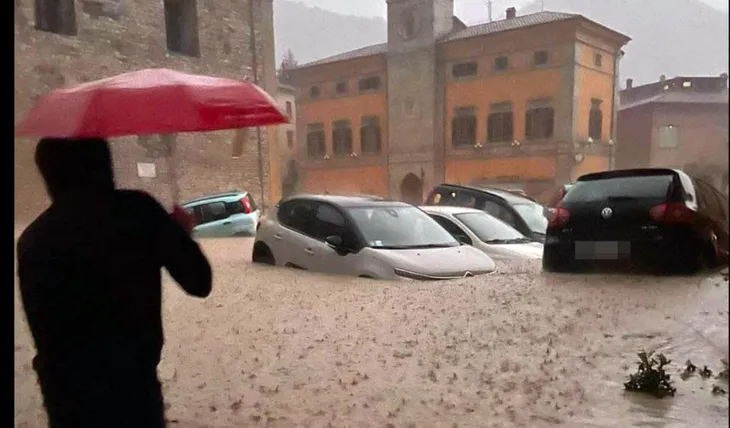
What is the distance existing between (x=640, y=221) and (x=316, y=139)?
0.94 m

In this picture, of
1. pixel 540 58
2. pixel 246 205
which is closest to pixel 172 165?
pixel 246 205

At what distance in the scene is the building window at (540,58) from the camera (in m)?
1.44

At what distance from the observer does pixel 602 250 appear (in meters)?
1.40

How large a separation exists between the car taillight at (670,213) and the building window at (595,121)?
230mm

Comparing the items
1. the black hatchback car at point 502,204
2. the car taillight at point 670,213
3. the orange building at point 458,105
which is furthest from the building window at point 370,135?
the car taillight at point 670,213

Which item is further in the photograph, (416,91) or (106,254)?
(416,91)

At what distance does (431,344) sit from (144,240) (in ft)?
3.11

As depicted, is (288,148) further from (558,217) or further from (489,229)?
(558,217)

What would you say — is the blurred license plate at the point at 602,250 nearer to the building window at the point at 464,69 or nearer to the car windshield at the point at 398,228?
the car windshield at the point at 398,228

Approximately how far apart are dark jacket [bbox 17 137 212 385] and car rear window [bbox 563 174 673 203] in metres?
0.93

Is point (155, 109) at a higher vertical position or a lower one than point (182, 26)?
lower

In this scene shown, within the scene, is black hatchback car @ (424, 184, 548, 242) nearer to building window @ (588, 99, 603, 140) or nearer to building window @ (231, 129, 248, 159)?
building window @ (588, 99, 603, 140)

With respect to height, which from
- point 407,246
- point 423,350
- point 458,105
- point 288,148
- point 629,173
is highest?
point 458,105

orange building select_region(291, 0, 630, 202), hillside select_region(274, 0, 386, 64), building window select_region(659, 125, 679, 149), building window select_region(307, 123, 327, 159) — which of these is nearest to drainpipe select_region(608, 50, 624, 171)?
orange building select_region(291, 0, 630, 202)
